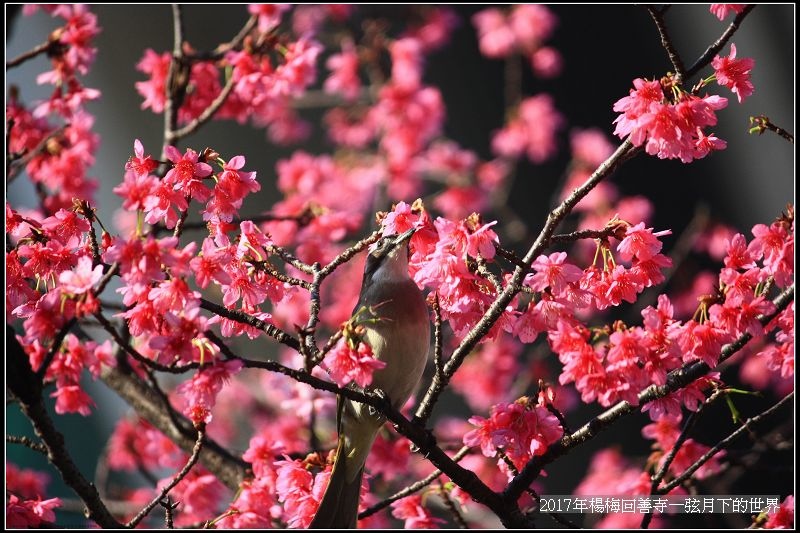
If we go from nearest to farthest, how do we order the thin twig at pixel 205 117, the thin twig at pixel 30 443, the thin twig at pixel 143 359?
the thin twig at pixel 143 359, the thin twig at pixel 30 443, the thin twig at pixel 205 117

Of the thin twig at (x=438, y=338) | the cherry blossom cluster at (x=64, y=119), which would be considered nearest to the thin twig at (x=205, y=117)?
the cherry blossom cluster at (x=64, y=119)

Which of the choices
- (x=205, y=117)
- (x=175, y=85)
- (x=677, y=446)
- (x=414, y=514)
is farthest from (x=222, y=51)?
(x=677, y=446)

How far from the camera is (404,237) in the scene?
239cm

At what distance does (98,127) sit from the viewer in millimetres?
6301

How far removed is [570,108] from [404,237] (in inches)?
170

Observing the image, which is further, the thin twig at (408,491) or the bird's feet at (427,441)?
the thin twig at (408,491)

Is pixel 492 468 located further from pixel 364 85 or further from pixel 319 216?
pixel 364 85

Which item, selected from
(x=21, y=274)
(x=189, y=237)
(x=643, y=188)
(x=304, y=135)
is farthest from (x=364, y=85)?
(x=21, y=274)

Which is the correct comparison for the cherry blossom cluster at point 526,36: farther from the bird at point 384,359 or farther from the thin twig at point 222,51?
the bird at point 384,359

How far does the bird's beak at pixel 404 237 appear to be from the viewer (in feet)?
Answer: 7.53

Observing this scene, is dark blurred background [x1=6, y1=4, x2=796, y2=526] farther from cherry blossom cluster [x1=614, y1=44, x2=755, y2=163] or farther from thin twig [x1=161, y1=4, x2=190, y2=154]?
cherry blossom cluster [x1=614, y1=44, x2=755, y2=163]

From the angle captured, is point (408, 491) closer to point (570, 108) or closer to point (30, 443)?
point (30, 443)

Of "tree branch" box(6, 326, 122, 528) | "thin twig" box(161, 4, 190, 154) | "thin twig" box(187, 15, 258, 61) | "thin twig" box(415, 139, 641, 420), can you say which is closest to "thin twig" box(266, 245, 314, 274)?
"thin twig" box(415, 139, 641, 420)

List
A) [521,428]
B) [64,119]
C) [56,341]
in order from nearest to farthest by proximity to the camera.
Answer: [56,341]
[521,428]
[64,119]
